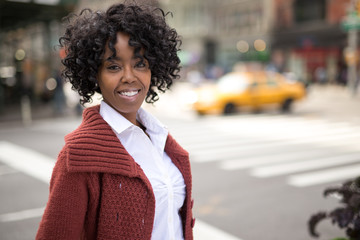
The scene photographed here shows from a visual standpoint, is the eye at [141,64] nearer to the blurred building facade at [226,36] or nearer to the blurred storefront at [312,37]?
the blurred building facade at [226,36]

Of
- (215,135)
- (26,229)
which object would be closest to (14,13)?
(215,135)

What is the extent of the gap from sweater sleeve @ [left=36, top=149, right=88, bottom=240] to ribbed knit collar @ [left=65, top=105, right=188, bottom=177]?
0.14 feet

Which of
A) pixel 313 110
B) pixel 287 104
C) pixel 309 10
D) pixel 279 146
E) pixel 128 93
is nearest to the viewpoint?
pixel 128 93

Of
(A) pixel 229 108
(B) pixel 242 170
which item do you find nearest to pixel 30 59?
(A) pixel 229 108

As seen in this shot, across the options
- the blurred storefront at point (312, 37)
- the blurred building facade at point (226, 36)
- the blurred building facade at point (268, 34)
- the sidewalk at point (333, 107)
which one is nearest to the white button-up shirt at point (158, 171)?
the sidewalk at point (333, 107)

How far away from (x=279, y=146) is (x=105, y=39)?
8.88 metres

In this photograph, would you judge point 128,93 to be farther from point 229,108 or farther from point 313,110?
point 313,110

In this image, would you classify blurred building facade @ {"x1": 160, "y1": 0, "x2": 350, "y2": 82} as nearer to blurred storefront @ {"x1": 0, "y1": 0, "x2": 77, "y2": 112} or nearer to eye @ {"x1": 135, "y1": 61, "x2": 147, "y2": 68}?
blurred storefront @ {"x1": 0, "y1": 0, "x2": 77, "y2": 112}

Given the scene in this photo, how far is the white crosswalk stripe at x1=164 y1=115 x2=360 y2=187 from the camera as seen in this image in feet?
24.8

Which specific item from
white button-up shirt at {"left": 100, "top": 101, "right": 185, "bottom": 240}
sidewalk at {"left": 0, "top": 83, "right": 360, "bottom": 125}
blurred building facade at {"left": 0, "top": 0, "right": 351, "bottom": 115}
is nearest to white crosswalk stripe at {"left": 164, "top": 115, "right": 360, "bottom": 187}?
sidewalk at {"left": 0, "top": 83, "right": 360, "bottom": 125}

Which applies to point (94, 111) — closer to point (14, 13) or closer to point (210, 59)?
point (14, 13)

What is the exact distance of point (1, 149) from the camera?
9922 millimetres

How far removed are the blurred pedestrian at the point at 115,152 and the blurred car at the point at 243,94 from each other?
14169mm

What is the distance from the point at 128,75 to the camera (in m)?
1.71
